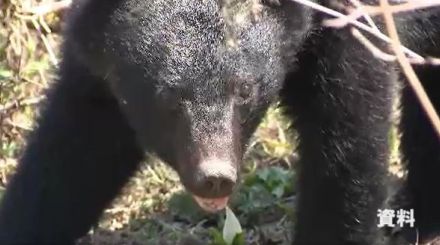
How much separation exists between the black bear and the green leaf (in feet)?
1.30

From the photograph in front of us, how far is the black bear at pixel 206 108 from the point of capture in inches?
112

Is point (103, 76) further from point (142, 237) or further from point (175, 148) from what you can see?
point (142, 237)

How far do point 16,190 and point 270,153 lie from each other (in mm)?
1696

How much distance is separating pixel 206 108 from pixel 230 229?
1228 mm

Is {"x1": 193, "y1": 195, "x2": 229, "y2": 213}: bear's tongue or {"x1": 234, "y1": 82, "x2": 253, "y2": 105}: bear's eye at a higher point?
{"x1": 234, "y1": 82, "x2": 253, "y2": 105}: bear's eye

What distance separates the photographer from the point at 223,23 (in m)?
2.87

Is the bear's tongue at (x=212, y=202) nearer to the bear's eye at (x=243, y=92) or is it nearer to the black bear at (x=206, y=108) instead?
the black bear at (x=206, y=108)

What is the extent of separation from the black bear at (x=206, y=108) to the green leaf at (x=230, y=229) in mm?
395

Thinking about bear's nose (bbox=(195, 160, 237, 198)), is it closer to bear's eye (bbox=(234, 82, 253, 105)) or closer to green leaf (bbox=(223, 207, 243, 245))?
bear's eye (bbox=(234, 82, 253, 105))

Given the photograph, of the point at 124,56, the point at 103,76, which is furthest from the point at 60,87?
the point at 124,56

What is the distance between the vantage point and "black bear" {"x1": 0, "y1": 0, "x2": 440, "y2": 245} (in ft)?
9.37

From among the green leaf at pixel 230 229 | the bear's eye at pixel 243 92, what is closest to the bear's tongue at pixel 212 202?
the bear's eye at pixel 243 92

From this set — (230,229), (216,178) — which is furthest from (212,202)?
(230,229)

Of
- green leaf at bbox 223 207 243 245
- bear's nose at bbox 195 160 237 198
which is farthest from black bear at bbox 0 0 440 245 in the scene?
green leaf at bbox 223 207 243 245
